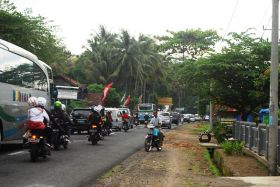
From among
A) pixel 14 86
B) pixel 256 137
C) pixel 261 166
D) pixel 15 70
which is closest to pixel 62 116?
pixel 14 86

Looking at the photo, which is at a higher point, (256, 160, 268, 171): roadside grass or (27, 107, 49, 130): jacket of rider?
(27, 107, 49, 130): jacket of rider

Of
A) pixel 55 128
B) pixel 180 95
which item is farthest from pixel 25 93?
pixel 180 95

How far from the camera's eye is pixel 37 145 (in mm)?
14719

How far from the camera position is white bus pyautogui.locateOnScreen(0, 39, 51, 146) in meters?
16.4

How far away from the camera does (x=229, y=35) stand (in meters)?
33.1

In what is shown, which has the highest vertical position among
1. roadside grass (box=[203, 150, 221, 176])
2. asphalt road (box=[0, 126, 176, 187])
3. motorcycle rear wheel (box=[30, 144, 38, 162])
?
motorcycle rear wheel (box=[30, 144, 38, 162])

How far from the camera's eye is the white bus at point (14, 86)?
647 inches

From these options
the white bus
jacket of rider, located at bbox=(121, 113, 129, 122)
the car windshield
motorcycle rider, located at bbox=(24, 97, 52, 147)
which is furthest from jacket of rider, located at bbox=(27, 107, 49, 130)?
jacket of rider, located at bbox=(121, 113, 129, 122)

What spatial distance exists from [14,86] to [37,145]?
352 cm

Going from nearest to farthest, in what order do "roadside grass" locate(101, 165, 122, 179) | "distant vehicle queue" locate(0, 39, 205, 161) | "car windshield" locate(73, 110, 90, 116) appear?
"roadside grass" locate(101, 165, 122, 179) < "distant vehicle queue" locate(0, 39, 205, 161) < "car windshield" locate(73, 110, 90, 116)

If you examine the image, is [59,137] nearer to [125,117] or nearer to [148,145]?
[148,145]

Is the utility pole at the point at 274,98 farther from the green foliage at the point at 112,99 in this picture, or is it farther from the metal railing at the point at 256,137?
the green foliage at the point at 112,99

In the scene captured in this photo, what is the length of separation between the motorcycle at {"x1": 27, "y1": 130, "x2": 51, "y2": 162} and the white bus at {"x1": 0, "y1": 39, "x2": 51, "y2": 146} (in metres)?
1.12

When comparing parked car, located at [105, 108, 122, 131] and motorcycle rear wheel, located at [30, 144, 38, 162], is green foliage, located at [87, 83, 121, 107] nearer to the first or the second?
parked car, located at [105, 108, 122, 131]
